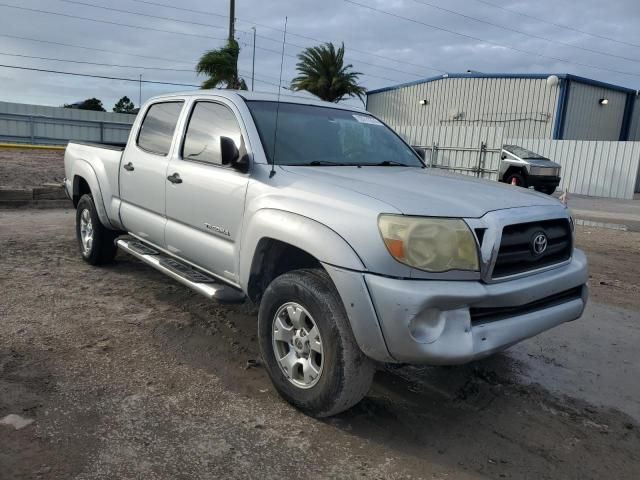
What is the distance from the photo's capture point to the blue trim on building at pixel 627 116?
1192 inches

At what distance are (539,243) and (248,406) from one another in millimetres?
1870

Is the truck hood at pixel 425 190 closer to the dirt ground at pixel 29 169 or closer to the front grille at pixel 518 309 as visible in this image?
the front grille at pixel 518 309

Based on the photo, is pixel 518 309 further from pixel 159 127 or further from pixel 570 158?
pixel 570 158

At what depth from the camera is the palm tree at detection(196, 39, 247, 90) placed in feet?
74.4

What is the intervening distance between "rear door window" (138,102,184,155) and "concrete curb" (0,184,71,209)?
19.7 ft

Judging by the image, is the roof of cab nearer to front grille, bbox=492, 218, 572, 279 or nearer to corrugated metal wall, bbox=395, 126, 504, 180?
front grille, bbox=492, 218, 572, 279

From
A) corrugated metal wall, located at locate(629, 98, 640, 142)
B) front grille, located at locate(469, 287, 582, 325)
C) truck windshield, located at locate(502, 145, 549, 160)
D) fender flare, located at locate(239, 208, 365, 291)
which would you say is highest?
corrugated metal wall, located at locate(629, 98, 640, 142)

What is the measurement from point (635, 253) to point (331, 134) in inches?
262

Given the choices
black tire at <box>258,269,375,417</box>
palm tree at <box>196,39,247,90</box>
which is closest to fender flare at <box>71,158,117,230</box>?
black tire at <box>258,269,375,417</box>

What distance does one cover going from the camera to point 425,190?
9.78 ft

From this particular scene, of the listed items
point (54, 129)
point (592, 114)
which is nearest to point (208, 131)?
point (54, 129)

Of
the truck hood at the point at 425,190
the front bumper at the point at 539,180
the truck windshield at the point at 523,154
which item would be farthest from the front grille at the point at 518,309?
the truck windshield at the point at 523,154

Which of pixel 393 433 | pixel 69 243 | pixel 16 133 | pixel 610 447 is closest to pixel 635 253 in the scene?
pixel 610 447

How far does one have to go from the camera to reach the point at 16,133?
68.6 feet
